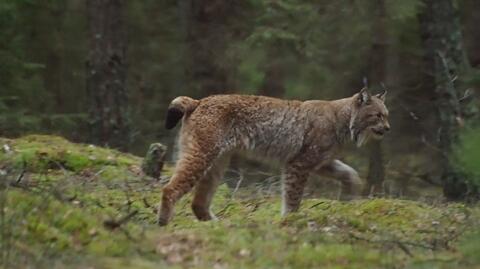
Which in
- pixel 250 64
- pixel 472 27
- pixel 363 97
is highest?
pixel 472 27

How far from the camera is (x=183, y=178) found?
10469 millimetres

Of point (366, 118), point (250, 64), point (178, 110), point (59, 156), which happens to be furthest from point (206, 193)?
point (250, 64)

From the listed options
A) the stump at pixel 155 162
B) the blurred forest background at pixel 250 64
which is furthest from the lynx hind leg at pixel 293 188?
the blurred forest background at pixel 250 64

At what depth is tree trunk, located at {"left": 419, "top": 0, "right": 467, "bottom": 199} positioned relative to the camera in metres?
15.4

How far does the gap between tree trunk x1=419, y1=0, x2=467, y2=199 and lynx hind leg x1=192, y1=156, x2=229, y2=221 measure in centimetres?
549

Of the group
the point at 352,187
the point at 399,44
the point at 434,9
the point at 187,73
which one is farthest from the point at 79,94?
the point at 352,187

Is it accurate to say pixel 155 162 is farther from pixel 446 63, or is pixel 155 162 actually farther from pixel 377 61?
pixel 377 61

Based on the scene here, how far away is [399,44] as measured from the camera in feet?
66.6

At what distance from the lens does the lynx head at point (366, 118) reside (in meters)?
12.0

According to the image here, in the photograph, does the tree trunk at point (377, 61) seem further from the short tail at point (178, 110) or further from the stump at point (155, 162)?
the short tail at point (178, 110)

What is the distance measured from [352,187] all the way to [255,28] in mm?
7789

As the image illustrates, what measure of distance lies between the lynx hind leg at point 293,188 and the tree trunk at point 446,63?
4.61 meters

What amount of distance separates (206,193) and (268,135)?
1.12 meters

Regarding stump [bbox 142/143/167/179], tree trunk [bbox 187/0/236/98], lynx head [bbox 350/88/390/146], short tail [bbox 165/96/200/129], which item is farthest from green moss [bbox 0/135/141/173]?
tree trunk [bbox 187/0/236/98]
